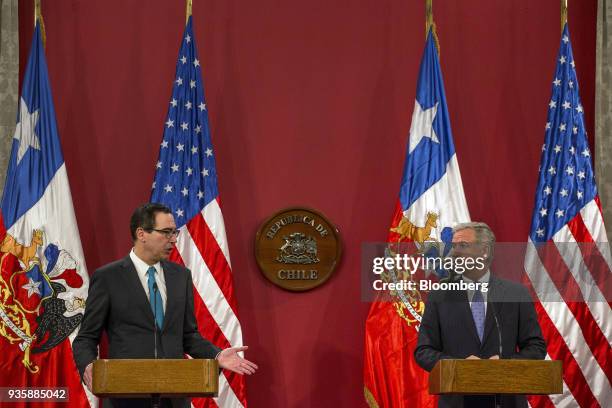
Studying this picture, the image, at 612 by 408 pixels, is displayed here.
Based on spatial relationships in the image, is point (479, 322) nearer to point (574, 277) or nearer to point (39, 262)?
point (574, 277)

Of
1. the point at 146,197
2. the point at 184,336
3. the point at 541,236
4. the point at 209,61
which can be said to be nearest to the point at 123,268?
the point at 184,336

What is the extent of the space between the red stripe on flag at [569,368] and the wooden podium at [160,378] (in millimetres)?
2982

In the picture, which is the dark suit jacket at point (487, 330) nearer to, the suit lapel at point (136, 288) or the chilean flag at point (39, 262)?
the suit lapel at point (136, 288)

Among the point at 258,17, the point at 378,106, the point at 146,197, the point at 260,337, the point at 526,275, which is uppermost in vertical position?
the point at 258,17

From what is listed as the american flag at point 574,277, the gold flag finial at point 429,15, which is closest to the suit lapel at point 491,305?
the american flag at point 574,277

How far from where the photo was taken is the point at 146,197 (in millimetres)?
6016

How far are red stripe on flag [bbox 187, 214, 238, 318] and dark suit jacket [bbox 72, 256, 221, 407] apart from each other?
5.22ft

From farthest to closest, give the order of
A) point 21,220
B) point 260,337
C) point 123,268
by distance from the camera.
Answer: point 260,337 → point 21,220 → point 123,268

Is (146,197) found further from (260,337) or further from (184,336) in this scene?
(184,336)

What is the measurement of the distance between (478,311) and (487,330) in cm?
11

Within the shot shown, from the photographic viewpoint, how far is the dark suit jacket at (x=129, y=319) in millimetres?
3996

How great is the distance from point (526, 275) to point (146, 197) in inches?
96.7

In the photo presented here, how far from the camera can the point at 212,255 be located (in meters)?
5.73

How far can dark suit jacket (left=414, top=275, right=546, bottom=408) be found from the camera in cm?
408
